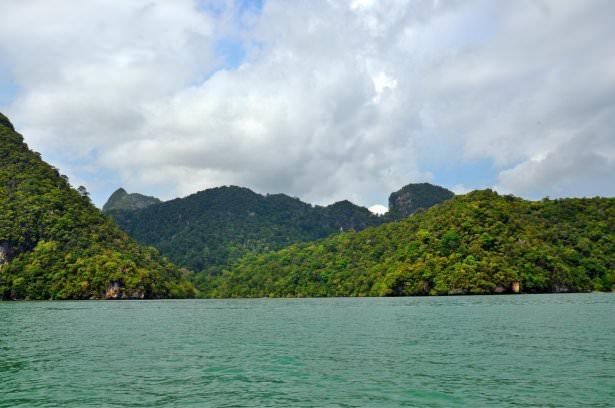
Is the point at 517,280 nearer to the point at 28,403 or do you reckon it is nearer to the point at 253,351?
the point at 253,351

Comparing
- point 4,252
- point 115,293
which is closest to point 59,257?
point 4,252

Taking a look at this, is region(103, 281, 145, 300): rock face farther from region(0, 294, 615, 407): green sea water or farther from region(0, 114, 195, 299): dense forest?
region(0, 294, 615, 407): green sea water

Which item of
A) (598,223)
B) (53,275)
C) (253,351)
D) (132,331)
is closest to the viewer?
(253,351)

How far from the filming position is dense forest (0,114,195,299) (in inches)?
6496

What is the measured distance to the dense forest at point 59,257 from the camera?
165 metres

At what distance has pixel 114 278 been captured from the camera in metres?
170

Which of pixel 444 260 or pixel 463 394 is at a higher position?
pixel 444 260

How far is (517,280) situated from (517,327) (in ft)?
365

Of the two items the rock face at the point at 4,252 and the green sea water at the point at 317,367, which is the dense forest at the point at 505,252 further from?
the rock face at the point at 4,252

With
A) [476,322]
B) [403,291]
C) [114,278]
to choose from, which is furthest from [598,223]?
[114,278]

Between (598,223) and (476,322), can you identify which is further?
(598,223)

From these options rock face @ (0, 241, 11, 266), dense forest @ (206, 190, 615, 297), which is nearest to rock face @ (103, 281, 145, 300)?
rock face @ (0, 241, 11, 266)

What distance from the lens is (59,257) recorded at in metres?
174

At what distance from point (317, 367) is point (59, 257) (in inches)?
6585
